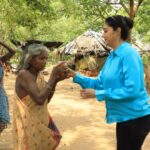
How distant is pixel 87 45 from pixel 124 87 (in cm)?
1676

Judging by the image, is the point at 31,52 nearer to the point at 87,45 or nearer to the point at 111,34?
the point at 111,34

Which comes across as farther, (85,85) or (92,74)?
(92,74)

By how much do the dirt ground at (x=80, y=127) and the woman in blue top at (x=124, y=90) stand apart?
3.06 meters

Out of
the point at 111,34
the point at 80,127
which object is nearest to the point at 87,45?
the point at 80,127

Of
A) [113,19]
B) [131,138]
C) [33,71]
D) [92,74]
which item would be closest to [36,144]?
[33,71]

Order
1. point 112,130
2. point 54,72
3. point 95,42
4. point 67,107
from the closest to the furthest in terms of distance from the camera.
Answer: point 54,72, point 112,130, point 67,107, point 95,42

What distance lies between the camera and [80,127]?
7.63m

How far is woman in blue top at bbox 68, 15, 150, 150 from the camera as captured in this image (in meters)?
2.91

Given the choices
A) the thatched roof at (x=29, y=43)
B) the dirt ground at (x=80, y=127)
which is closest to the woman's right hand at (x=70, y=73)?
the thatched roof at (x=29, y=43)

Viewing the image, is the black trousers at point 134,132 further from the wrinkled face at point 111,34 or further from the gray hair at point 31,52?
the gray hair at point 31,52

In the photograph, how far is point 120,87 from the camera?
2.98 metres

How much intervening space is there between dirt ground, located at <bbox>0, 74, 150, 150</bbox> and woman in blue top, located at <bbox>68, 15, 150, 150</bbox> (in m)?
3.06

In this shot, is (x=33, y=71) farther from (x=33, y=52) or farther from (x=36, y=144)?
(x=36, y=144)

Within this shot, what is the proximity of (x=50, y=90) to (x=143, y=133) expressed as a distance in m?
0.93
